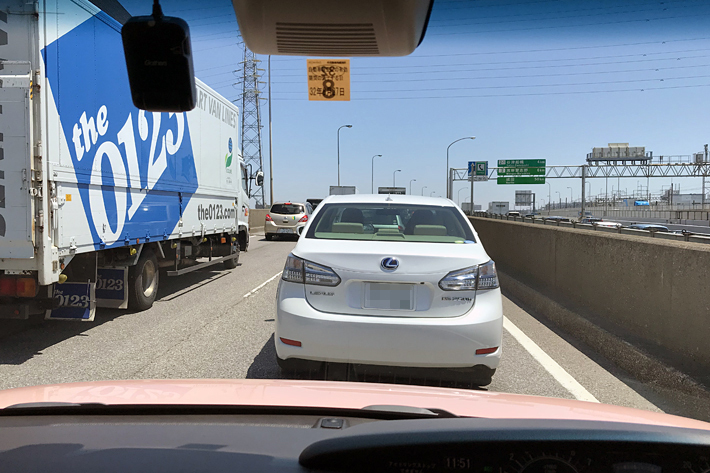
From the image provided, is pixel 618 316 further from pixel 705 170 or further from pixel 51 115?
pixel 705 170

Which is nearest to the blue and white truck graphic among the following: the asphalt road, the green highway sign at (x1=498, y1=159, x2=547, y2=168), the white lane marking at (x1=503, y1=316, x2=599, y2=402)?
the asphalt road

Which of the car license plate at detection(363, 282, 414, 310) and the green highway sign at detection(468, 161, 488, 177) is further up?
the green highway sign at detection(468, 161, 488, 177)

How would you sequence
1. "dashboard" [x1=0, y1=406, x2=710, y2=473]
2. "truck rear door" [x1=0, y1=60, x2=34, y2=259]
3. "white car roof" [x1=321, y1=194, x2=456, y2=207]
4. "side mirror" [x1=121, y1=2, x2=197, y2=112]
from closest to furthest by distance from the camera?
"dashboard" [x1=0, y1=406, x2=710, y2=473], "side mirror" [x1=121, y1=2, x2=197, y2=112], "truck rear door" [x1=0, y1=60, x2=34, y2=259], "white car roof" [x1=321, y1=194, x2=456, y2=207]

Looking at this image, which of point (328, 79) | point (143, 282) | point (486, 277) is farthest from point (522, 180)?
point (328, 79)

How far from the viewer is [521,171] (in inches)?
2057

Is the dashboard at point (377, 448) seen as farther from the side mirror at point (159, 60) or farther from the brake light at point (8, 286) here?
the brake light at point (8, 286)

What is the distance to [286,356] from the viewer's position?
4.12 meters

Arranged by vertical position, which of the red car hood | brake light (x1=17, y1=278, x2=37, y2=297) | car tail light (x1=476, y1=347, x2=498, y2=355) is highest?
brake light (x1=17, y1=278, x2=37, y2=297)

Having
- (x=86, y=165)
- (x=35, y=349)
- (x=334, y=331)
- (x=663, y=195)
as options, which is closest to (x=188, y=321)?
(x=35, y=349)

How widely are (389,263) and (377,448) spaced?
8.34 feet

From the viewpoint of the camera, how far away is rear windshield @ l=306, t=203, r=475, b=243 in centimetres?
464

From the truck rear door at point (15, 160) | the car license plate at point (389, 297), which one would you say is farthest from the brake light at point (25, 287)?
the car license plate at point (389, 297)

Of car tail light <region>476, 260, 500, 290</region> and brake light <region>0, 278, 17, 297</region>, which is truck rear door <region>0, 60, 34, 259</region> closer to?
brake light <region>0, 278, 17, 297</region>

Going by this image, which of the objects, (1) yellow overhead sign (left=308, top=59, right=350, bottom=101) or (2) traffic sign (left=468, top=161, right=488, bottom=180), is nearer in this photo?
(1) yellow overhead sign (left=308, top=59, right=350, bottom=101)
